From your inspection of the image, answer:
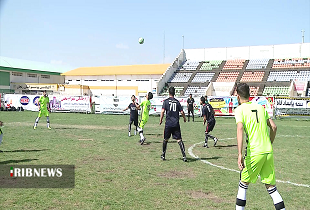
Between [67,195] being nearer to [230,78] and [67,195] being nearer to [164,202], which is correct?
[164,202]

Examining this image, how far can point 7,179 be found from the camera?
7.32 metres

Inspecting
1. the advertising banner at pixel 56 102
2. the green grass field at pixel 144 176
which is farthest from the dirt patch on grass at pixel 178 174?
the advertising banner at pixel 56 102

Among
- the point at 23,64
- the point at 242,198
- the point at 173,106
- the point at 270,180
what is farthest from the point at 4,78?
the point at 270,180

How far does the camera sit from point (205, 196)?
6.30 metres

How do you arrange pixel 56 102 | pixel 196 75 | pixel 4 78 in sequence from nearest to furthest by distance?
pixel 56 102 → pixel 196 75 → pixel 4 78

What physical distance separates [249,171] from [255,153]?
0.97ft

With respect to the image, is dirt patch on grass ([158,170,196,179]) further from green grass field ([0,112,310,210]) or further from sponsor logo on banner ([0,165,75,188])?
sponsor logo on banner ([0,165,75,188])

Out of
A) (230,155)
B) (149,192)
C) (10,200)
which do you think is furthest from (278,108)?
(10,200)

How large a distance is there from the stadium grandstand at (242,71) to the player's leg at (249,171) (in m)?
41.0

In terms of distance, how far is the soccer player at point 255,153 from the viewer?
→ 477cm

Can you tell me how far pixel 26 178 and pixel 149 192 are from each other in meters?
3.10

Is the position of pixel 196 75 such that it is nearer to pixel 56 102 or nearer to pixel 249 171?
pixel 56 102

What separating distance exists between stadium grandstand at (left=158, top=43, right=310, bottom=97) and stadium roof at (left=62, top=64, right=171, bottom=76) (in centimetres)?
578

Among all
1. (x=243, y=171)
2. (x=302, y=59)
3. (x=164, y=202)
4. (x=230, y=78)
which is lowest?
(x=164, y=202)
